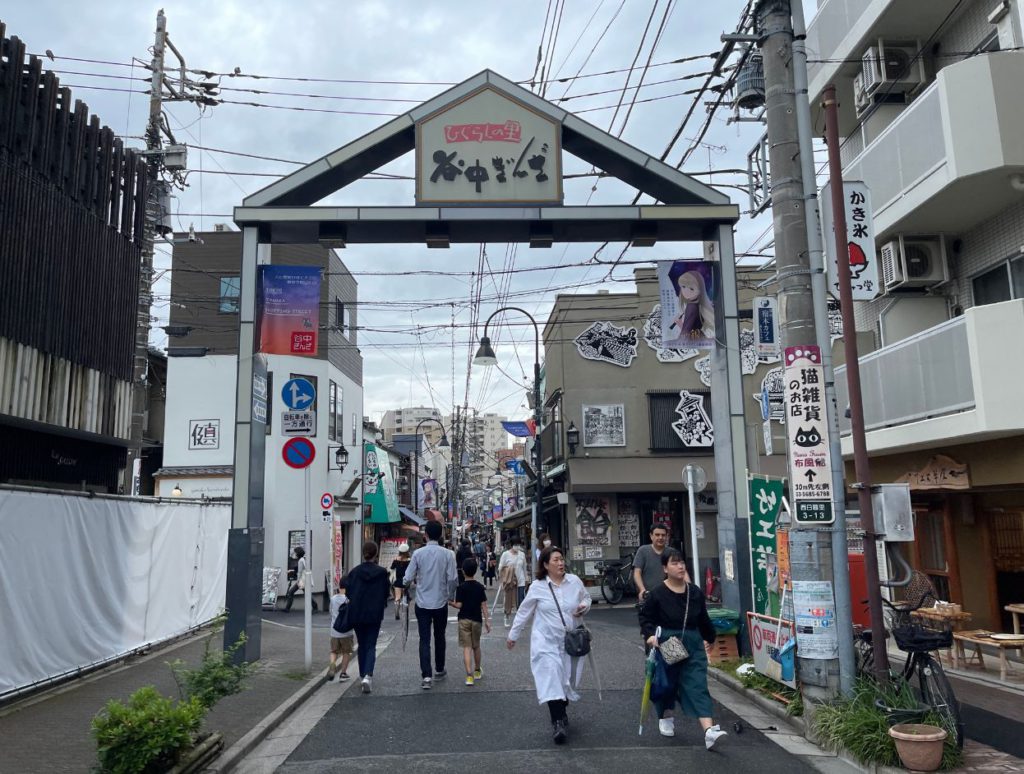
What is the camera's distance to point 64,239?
12836mm

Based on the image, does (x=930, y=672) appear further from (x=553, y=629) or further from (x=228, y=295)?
(x=228, y=295)

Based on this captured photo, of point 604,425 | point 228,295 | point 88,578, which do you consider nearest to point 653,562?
point 88,578

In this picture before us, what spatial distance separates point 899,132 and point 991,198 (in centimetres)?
172

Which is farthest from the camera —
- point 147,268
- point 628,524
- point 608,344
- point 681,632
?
point 608,344

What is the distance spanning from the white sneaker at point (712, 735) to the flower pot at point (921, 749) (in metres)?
1.36

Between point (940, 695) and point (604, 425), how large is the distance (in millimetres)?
19878

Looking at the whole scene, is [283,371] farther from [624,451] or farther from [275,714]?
[275,714]

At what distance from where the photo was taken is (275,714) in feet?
28.2

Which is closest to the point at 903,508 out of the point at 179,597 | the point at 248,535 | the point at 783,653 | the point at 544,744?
the point at 783,653

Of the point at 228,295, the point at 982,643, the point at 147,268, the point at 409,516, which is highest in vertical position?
the point at 228,295

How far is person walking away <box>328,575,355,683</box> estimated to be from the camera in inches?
421

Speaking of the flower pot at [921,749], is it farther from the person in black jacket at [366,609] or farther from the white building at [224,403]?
the white building at [224,403]

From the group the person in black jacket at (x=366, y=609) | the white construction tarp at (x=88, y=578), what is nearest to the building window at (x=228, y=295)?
the white construction tarp at (x=88, y=578)

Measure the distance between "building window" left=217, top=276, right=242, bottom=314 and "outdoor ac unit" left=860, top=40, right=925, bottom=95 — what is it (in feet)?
69.7
